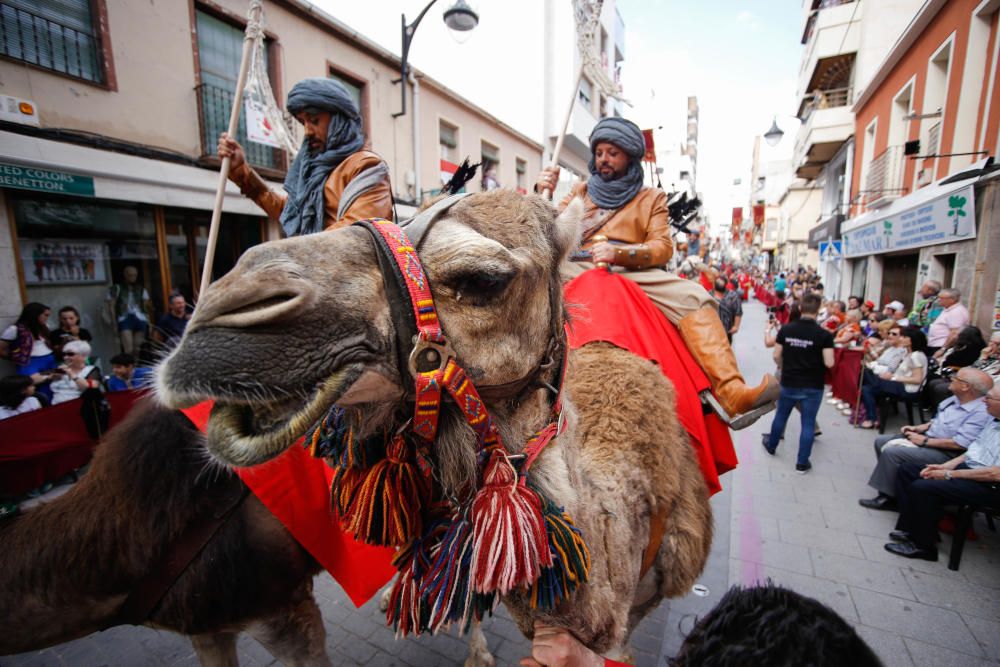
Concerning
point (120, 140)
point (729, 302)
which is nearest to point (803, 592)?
point (729, 302)

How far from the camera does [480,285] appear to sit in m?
1.17

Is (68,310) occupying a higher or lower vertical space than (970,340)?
higher

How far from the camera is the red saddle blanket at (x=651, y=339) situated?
2.48 metres

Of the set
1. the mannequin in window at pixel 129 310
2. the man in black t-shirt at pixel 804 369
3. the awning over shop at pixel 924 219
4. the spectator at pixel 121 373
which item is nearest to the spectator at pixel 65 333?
the mannequin in window at pixel 129 310

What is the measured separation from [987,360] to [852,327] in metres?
3.87

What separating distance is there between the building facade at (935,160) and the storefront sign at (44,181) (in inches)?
512

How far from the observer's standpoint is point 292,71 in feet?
30.7

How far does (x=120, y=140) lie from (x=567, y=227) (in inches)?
329

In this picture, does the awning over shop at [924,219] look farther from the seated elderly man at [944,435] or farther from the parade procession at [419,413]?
the seated elderly man at [944,435]

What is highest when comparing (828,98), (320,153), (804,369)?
(828,98)

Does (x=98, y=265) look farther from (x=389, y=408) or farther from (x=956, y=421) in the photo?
(x=956, y=421)

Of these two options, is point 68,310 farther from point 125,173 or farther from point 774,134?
point 774,134

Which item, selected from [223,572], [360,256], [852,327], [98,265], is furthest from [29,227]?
[852,327]

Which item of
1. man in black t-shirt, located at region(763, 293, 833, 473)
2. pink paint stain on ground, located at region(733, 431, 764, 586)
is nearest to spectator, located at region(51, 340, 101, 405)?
pink paint stain on ground, located at region(733, 431, 764, 586)
